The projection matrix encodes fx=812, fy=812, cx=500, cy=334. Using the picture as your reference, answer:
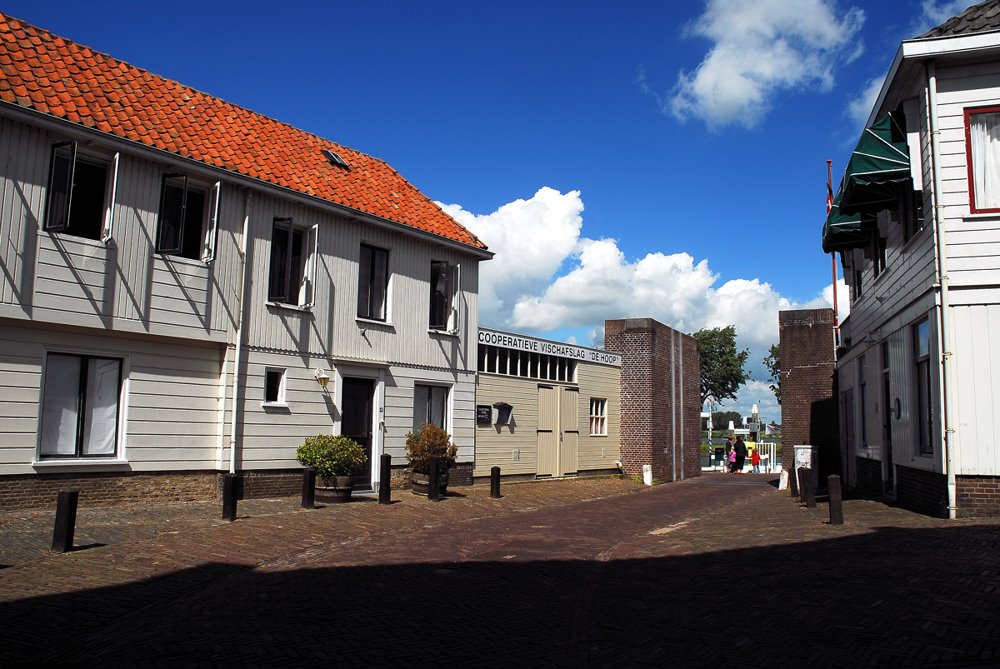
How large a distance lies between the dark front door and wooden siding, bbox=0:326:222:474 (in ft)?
10.6

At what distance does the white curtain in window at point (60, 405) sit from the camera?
12264 millimetres

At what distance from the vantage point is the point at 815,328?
28469 millimetres

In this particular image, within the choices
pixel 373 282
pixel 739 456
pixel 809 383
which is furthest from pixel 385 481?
pixel 739 456

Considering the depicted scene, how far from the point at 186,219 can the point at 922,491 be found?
13218 mm

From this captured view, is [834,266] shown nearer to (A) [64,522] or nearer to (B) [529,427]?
(B) [529,427]

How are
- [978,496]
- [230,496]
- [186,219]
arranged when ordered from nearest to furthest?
[978,496], [230,496], [186,219]

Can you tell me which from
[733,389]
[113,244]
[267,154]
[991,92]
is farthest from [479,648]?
[733,389]

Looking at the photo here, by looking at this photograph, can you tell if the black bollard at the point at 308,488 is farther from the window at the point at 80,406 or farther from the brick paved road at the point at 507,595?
the window at the point at 80,406

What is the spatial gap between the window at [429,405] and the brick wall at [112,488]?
5470mm

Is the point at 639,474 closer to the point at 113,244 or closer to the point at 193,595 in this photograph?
the point at 113,244

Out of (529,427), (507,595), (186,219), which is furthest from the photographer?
(529,427)

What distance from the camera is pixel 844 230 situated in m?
17.2

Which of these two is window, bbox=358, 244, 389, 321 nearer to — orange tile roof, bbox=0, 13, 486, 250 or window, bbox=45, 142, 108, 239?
orange tile roof, bbox=0, 13, 486, 250

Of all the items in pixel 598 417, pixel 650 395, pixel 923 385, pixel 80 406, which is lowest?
pixel 80 406
